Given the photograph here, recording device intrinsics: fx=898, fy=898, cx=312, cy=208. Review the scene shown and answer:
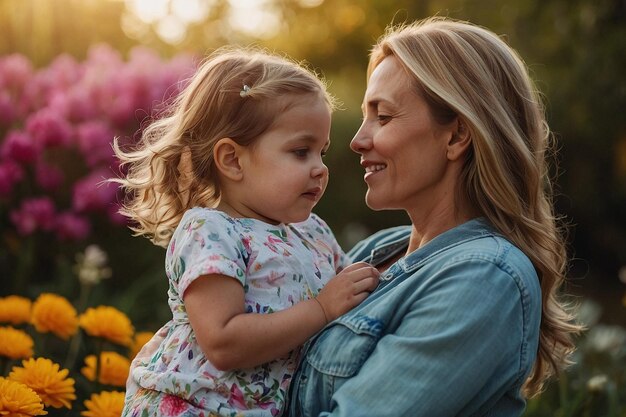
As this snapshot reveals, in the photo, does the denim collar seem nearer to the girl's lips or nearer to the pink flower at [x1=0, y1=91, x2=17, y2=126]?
the girl's lips

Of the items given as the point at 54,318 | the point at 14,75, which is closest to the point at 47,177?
the point at 14,75

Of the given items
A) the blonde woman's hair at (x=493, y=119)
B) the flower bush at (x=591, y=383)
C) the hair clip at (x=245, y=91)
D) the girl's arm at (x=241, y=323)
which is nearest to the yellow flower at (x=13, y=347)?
the girl's arm at (x=241, y=323)

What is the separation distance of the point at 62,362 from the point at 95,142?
1768mm

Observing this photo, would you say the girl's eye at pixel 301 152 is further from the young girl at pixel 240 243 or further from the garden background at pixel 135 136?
the garden background at pixel 135 136

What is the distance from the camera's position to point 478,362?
2.07 metres

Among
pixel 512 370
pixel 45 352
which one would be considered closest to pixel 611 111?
pixel 45 352

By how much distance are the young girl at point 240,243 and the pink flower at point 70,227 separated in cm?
252

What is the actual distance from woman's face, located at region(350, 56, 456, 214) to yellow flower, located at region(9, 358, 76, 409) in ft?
3.53

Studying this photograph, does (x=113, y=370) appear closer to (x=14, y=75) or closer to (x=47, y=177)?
(x=47, y=177)

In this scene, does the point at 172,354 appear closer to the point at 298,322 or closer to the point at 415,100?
the point at 298,322

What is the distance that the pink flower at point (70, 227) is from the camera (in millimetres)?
5180

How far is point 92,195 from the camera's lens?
5.23 meters

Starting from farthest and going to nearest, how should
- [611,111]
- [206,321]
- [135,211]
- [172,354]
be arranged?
[611,111]
[135,211]
[172,354]
[206,321]

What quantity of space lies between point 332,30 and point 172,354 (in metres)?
15.8
